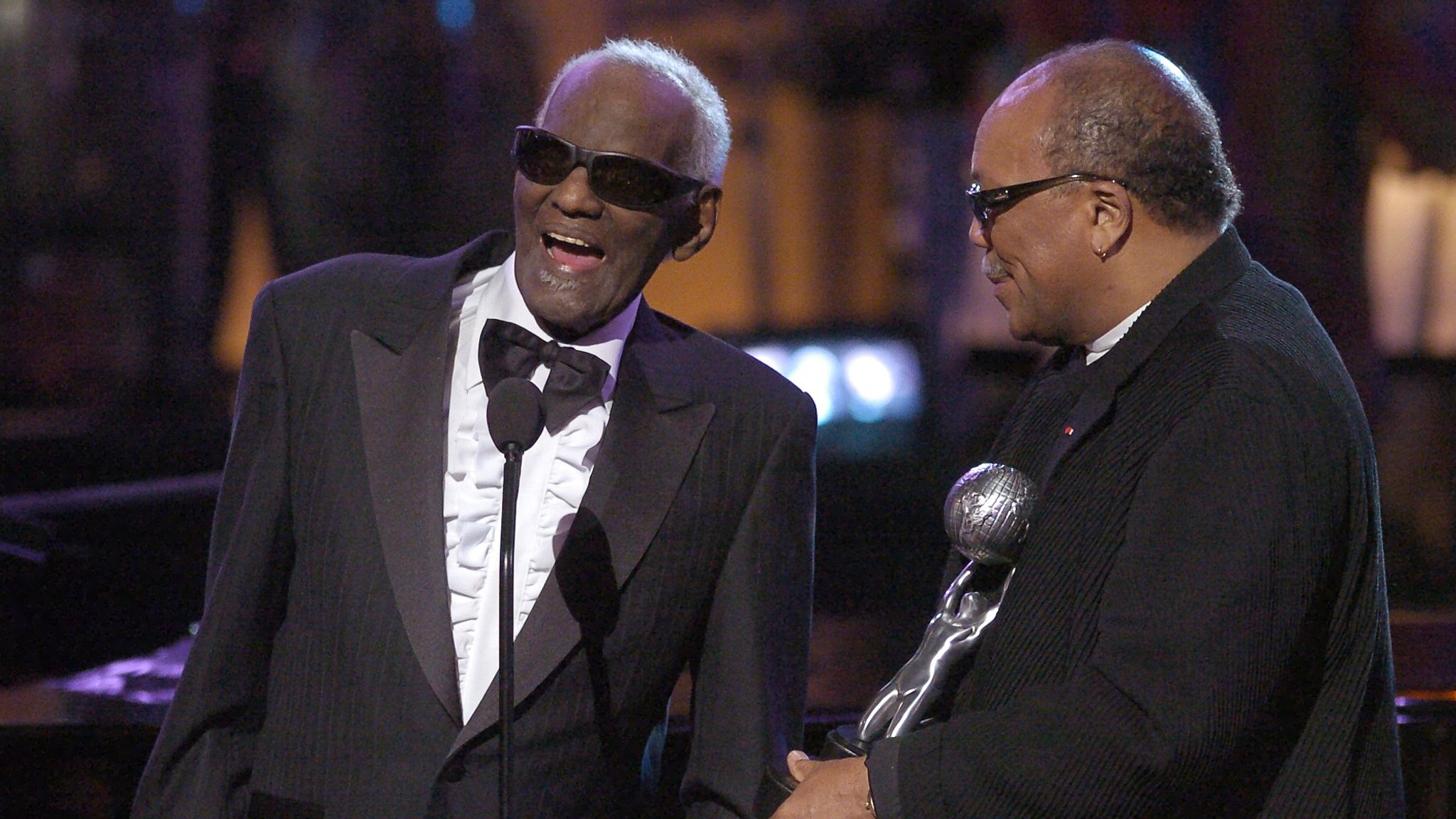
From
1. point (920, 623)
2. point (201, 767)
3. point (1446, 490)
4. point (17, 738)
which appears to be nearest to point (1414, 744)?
point (920, 623)

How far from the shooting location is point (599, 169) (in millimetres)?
2203

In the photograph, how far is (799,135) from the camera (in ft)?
19.2

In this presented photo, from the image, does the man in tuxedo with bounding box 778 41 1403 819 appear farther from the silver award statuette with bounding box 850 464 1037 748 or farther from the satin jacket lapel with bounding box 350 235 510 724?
the satin jacket lapel with bounding box 350 235 510 724

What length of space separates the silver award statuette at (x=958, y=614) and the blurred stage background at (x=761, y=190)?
2040 millimetres

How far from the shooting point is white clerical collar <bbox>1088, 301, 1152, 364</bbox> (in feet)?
6.31

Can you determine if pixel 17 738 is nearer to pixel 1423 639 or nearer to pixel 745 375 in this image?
pixel 745 375

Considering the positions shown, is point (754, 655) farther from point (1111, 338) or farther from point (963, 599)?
point (1111, 338)

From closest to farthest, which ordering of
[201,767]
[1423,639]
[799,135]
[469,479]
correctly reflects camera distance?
[201,767] → [469,479] → [1423,639] → [799,135]

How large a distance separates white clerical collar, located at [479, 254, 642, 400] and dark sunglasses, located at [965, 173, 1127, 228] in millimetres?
625

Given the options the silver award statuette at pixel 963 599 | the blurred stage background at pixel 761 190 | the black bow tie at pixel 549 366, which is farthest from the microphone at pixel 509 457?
the blurred stage background at pixel 761 190

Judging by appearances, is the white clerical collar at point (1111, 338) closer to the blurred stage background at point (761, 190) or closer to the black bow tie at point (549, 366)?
the black bow tie at point (549, 366)

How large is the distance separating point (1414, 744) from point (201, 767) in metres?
2.05

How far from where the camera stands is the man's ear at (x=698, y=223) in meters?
2.38

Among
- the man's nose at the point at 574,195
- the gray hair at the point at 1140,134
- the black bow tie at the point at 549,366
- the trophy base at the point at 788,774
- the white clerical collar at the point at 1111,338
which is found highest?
the gray hair at the point at 1140,134
